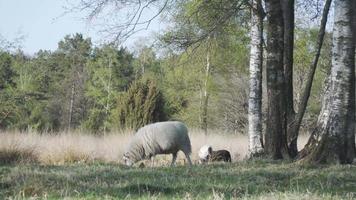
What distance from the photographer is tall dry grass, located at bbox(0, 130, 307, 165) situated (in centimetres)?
1634

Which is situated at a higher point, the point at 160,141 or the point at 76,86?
the point at 76,86

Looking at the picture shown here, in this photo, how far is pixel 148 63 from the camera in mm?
69625

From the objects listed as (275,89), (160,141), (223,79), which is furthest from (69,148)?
(223,79)

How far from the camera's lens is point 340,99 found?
1106 centimetres

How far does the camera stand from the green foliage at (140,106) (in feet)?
101

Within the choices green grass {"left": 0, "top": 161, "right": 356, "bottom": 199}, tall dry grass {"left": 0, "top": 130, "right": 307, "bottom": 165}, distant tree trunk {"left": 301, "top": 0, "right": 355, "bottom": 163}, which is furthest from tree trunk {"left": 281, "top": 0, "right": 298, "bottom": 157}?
tall dry grass {"left": 0, "top": 130, "right": 307, "bottom": 165}

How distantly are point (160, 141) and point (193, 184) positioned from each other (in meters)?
8.39

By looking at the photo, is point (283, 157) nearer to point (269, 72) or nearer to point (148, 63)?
point (269, 72)

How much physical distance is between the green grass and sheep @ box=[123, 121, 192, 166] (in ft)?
18.2

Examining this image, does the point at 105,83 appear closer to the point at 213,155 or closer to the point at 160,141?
the point at 213,155

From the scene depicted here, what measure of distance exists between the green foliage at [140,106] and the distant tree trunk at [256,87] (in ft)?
47.5

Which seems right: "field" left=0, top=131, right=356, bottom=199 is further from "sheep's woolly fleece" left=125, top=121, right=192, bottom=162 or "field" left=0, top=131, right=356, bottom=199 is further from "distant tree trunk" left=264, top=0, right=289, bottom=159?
"sheep's woolly fleece" left=125, top=121, right=192, bottom=162

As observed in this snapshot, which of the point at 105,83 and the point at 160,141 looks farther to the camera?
the point at 105,83

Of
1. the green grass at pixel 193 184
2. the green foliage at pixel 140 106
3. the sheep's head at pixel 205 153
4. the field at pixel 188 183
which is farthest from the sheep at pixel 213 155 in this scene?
the green foliage at pixel 140 106
